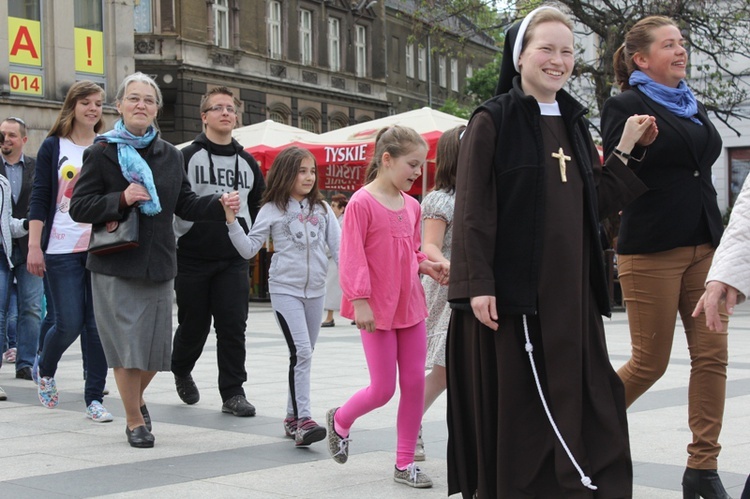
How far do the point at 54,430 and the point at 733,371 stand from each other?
5680 mm

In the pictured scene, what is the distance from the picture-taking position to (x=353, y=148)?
17438mm

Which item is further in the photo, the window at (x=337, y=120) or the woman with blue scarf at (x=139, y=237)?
the window at (x=337, y=120)

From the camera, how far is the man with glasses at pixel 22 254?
9336mm

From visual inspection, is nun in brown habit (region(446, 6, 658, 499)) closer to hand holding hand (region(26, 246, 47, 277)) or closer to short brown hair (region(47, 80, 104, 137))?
short brown hair (region(47, 80, 104, 137))

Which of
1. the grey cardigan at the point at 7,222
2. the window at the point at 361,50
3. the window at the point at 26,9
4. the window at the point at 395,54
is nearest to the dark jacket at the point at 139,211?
the grey cardigan at the point at 7,222

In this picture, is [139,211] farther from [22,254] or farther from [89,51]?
[89,51]

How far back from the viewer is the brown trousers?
4719mm

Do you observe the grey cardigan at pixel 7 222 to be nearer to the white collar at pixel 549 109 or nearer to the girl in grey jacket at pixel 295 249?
the girl in grey jacket at pixel 295 249

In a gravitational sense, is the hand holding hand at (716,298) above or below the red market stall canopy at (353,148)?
below

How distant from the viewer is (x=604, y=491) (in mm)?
3867

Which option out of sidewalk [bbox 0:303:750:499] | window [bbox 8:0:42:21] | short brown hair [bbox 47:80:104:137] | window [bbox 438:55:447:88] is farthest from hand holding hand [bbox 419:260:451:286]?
window [bbox 438:55:447:88]

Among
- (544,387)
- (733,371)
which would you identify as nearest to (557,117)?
(544,387)

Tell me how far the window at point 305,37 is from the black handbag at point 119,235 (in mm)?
39875

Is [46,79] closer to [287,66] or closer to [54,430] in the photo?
[54,430]
